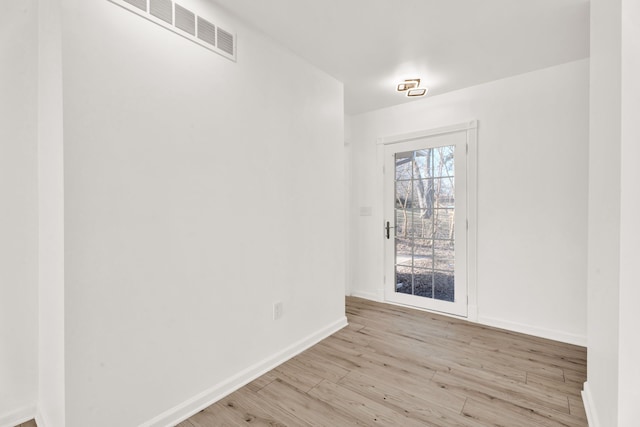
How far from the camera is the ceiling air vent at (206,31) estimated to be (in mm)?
1893

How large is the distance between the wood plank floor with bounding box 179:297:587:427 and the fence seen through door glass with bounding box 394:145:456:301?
0.69 metres

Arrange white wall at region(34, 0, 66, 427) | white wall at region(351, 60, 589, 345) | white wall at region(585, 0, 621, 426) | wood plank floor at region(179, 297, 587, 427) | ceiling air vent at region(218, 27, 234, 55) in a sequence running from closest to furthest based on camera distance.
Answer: white wall at region(585, 0, 621, 426) → white wall at region(34, 0, 66, 427) → wood plank floor at region(179, 297, 587, 427) → ceiling air vent at region(218, 27, 234, 55) → white wall at region(351, 60, 589, 345)

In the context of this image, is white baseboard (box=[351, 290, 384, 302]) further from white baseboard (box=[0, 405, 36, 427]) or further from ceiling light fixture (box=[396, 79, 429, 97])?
white baseboard (box=[0, 405, 36, 427])

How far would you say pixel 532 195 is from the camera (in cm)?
295

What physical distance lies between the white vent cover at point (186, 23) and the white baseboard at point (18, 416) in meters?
2.31

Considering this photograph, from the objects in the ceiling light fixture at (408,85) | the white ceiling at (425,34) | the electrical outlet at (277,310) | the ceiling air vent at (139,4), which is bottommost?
the electrical outlet at (277,310)

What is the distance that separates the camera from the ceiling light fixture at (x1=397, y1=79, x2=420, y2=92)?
3107 mm

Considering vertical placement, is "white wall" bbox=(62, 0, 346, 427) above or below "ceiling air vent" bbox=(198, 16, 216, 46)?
below

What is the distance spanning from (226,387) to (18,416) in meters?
1.16

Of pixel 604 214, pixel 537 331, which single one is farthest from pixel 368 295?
pixel 604 214

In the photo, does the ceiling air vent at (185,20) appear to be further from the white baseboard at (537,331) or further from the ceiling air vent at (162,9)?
the white baseboard at (537,331)

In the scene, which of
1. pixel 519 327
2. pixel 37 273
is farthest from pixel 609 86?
pixel 37 273

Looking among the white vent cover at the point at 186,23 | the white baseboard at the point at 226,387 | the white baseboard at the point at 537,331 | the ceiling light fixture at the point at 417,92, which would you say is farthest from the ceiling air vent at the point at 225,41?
the white baseboard at the point at 537,331

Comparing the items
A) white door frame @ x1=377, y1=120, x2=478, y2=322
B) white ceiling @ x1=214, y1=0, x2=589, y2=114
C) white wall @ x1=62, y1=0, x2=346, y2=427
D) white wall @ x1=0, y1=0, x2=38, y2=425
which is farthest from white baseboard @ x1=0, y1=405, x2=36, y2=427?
white door frame @ x1=377, y1=120, x2=478, y2=322
